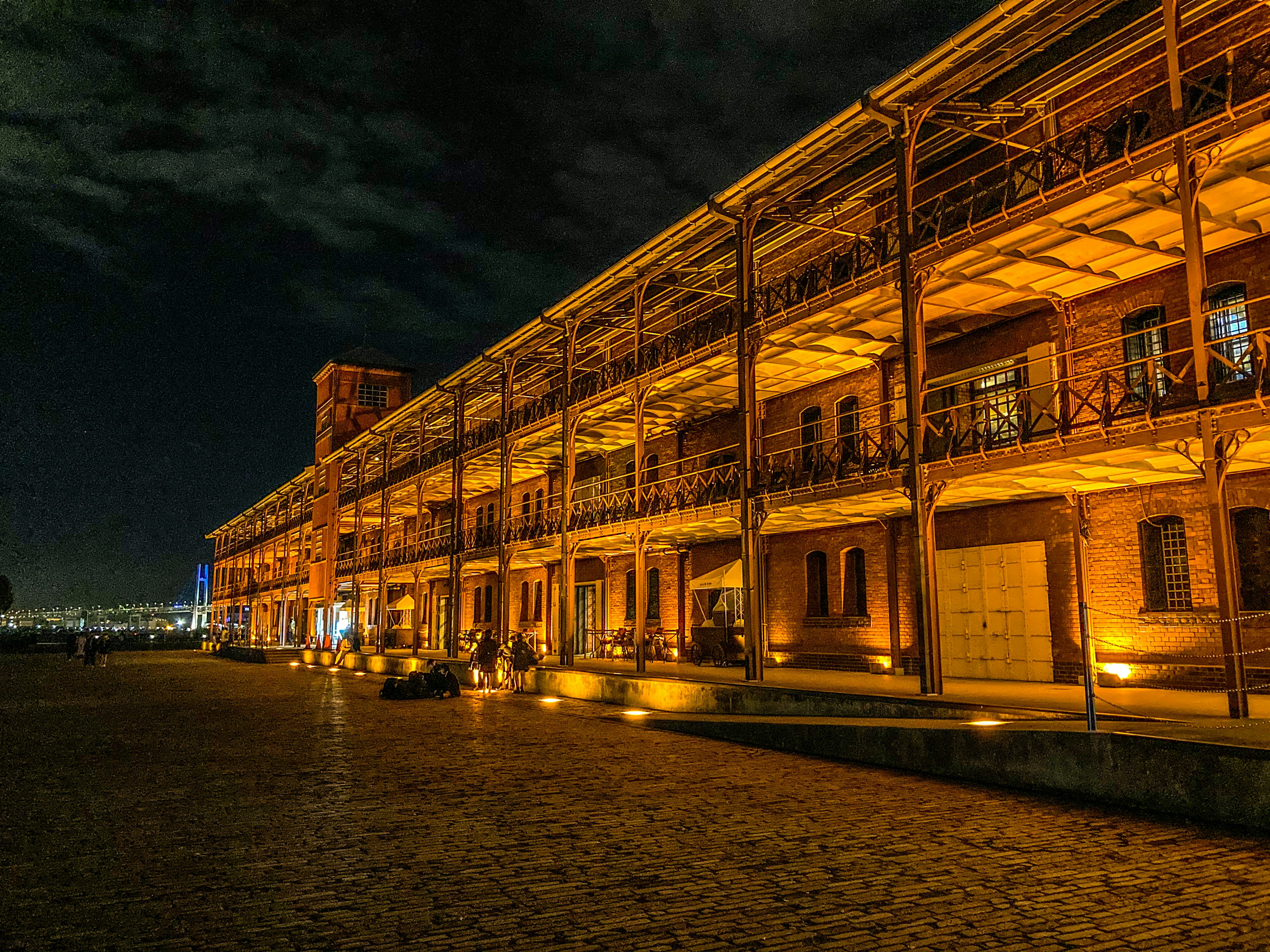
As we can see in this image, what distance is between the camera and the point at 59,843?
6402 millimetres

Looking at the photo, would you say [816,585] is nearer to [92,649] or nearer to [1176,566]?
[1176,566]

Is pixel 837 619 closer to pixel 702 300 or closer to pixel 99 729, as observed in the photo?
pixel 702 300

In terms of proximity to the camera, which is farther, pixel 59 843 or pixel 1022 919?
pixel 59 843

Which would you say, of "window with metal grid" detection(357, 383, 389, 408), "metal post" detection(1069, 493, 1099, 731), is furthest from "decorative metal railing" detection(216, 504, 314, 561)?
"metal post" detection(1069, 493, 1099, 731)

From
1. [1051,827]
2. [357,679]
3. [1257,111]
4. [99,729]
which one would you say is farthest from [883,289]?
[357,679]

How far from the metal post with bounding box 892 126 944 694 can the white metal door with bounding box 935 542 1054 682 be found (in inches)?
80.6

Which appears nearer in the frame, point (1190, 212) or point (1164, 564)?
point (1190, 212)

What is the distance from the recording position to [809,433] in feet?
62.7

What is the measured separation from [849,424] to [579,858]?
1338cm

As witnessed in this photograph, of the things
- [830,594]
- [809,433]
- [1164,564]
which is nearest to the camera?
[1164,564]

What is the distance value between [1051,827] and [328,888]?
17.3 feet

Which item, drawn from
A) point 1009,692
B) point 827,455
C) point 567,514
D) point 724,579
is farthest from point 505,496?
point 1009,692

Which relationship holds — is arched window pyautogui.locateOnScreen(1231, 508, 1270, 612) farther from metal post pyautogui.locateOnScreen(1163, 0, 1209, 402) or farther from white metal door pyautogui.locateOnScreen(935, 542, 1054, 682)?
metal post pyautogui.locateOnScreen(1163, 0, 1209, 402)

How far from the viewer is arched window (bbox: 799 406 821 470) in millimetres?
18781
